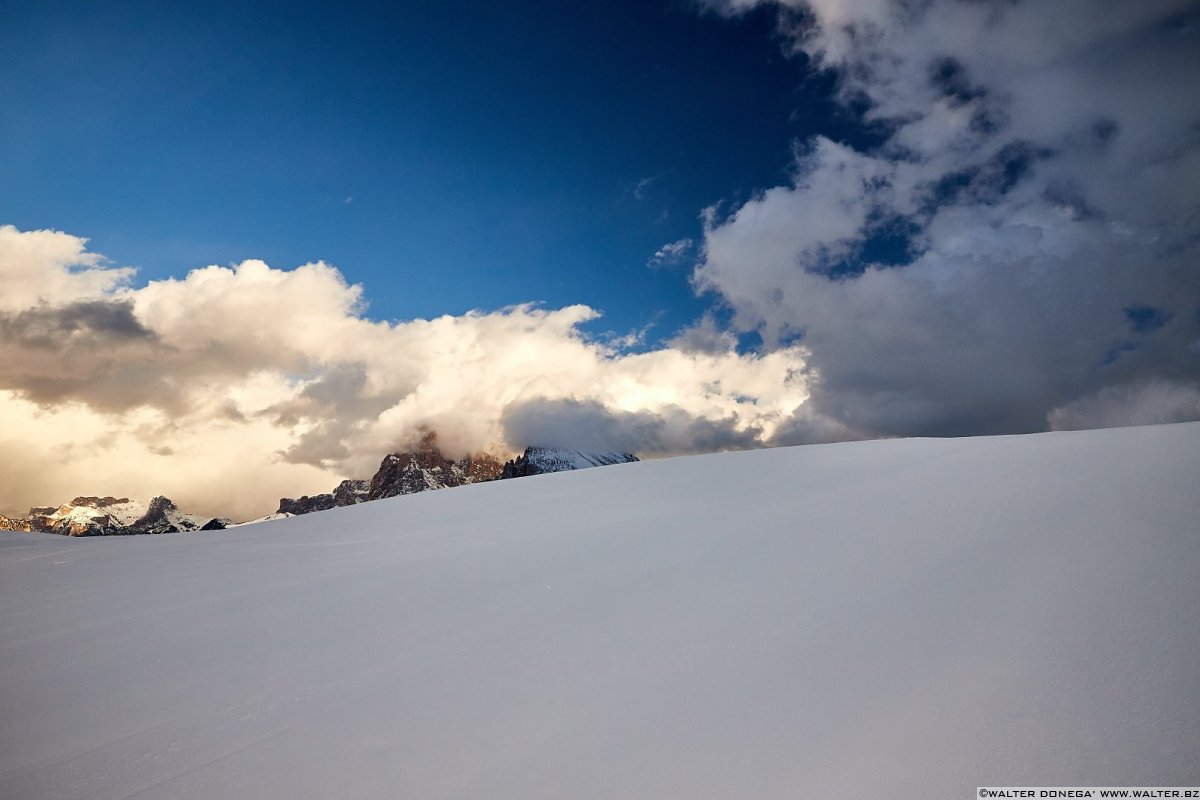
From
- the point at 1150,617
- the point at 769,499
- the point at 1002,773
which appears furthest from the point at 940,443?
the point at 1002,773

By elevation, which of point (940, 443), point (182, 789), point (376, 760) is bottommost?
point (182, 789)

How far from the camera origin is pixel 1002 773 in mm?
1818

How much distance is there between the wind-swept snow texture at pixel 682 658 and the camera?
6.53 ft

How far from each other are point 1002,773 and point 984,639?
0.89 meters

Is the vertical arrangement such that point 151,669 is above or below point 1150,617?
below

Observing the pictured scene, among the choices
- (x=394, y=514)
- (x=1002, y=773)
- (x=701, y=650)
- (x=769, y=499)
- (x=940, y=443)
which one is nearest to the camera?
(x=1002, y=773)

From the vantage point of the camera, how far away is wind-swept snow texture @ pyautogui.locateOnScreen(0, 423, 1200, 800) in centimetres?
199

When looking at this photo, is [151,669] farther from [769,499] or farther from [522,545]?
[769,499]

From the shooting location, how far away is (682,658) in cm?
275

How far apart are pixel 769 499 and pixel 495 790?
4.35m

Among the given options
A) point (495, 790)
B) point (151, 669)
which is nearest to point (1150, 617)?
point (495, 790)

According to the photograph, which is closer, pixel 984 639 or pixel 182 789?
pixel 182 789

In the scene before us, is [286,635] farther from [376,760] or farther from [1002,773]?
[1002,773]

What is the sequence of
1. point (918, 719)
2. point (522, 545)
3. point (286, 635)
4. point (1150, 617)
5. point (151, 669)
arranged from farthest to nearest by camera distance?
point (522, 545) → point (286, 635) → point (151, 669) → point (1150, 617) → point (918, 719)
